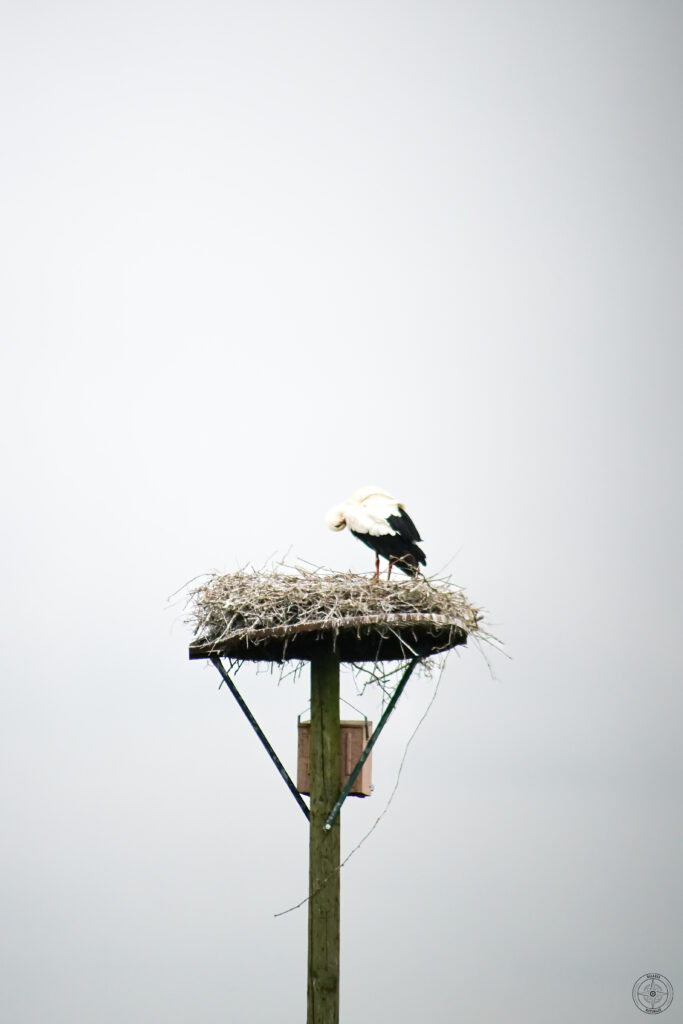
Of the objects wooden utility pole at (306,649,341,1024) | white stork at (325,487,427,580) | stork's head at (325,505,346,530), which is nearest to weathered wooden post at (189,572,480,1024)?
wooden utility pole at (306,649,341,1024)

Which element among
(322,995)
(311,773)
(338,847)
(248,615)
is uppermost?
(248,615)

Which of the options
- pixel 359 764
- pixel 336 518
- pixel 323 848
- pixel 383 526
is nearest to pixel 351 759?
pixel 359 764

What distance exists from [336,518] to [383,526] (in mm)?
398

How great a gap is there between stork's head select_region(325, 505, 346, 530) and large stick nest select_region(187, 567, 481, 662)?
0.85 meters

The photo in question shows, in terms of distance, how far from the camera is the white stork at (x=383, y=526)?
695 centimetres

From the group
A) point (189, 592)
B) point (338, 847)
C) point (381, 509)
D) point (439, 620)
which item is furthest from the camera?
point (381, 509)

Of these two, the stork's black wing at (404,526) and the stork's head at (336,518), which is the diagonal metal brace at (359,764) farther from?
the stork's head at (336,518)

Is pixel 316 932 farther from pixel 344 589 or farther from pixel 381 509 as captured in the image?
pixel 381 509

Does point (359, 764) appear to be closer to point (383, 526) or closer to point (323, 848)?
point (323, 848)

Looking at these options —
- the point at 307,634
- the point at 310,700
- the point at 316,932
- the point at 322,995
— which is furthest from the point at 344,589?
the point at 322,995

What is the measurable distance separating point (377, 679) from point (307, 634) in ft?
2.68

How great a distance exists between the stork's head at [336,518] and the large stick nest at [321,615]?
2.80ft

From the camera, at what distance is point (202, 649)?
6.34 meters

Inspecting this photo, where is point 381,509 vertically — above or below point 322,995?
above
